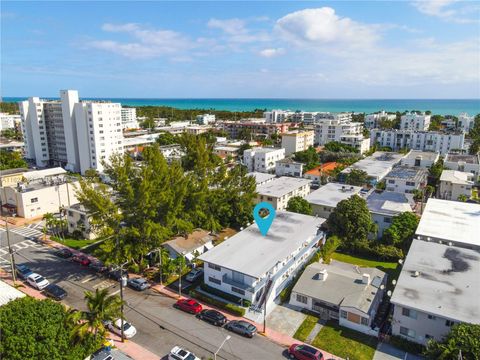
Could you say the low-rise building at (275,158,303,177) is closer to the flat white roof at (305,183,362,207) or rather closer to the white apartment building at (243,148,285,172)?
the white apartment building at (243,148,285,172)

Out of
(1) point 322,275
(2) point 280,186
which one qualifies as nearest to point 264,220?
(1) point 322,275

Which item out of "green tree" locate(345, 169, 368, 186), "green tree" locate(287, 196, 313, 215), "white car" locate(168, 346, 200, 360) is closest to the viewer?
"white car" locate(168, 346, 200, 360)

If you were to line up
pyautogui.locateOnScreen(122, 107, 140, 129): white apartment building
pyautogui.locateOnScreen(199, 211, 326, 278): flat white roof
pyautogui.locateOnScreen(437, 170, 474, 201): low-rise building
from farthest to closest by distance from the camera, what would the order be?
pyautogui.locateOnScreen(122, 107, 140, 129): white apartment building → pyautogui.locateOnScreen(437, 170, 474, 201): low-rise building → pyautogui.locateOnScreen(199, 211, 326, 278): flat white roof

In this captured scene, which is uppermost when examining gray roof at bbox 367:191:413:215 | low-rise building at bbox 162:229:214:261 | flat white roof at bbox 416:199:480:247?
gray roof at bbox 367:191:413:215

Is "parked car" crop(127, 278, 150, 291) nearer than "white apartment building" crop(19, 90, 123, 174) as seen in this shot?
Yes

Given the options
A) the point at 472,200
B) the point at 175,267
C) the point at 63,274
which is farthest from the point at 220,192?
the point at 472,200

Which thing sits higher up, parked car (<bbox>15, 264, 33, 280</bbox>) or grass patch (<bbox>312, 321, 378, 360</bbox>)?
parked car (<bbox>15, 264, 33, 280</bbox>)

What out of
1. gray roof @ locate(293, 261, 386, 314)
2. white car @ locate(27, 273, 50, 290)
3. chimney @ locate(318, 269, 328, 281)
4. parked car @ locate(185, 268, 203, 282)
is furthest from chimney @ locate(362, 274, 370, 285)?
white car @ locate(27, 273, 50, 290)
